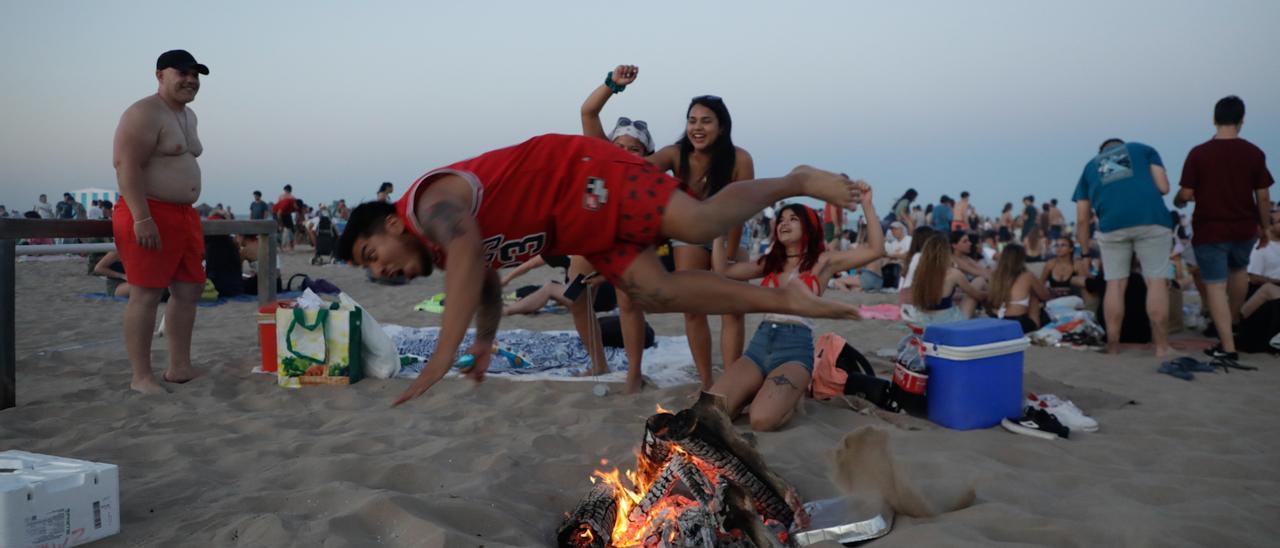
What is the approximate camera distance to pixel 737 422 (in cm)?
381

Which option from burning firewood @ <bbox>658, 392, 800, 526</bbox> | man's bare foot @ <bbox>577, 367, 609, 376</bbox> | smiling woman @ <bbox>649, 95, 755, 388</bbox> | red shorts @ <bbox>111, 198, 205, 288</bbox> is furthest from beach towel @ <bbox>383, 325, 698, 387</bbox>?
burning firewood @ <bbox>658, 392, 800, 526</bbox>

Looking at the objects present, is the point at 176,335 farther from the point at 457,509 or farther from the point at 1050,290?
Answer: the point at 1050,290

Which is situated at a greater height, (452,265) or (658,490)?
(452,265)

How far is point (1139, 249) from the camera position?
5984 mm

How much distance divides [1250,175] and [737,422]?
501cm

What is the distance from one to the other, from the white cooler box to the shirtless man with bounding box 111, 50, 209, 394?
2.20m

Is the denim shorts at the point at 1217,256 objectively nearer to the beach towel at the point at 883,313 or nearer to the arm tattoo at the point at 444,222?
the beach towel at the point at 883,313

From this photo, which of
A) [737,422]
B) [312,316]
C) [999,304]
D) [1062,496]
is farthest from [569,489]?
[999,304]

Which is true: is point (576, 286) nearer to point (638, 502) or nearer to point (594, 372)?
point (594, 372)

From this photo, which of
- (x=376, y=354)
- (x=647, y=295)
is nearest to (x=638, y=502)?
(x=647, y=295)

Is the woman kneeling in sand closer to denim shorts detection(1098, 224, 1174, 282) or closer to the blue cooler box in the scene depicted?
the blue cooler box

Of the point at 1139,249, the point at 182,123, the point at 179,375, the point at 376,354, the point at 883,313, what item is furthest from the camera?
the point at 883,313

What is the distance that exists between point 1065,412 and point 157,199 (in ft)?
16.6

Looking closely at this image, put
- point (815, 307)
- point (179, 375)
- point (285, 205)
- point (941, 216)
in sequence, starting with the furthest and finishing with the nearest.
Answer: point (285, 205), point (941, 216), point (179, 375), point (815, 307)
